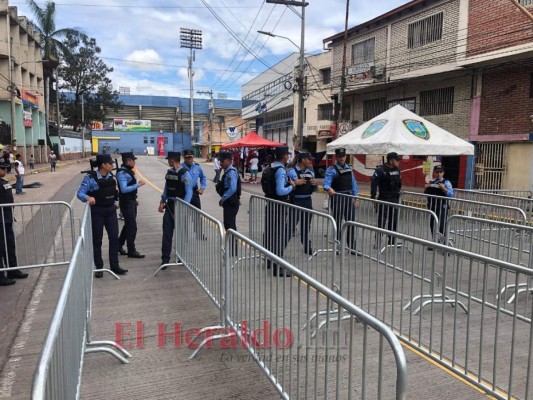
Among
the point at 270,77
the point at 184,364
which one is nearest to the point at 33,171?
the point at 270,77

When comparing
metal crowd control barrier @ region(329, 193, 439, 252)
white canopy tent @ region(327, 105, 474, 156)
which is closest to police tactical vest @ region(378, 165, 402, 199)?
metal crowd control barrier @ region(329, 193, 439, 252)

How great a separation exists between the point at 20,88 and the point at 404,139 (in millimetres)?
37542

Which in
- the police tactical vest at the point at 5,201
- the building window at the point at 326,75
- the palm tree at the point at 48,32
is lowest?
the police tactical vest at the point at 5,201

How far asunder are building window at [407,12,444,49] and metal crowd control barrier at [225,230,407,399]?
663 inches

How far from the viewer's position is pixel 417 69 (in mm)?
18500

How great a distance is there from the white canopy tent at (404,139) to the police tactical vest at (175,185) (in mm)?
4853

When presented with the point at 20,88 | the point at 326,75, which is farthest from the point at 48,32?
the point at 326,75

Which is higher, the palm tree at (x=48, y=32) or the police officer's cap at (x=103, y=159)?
the palm tree at (x=48, y=32)

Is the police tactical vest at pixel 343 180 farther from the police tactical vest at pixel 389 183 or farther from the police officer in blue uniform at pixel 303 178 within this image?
the police officer in blue uniform at pixel 303 178

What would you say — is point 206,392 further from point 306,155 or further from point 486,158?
point 486,158

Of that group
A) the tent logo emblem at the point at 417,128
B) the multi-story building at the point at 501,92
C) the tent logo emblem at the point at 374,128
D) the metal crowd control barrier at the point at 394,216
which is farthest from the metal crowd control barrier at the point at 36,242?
the multi-story building at the point at 501,92

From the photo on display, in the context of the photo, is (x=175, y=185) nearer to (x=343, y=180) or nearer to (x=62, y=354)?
(x=343, y=180)

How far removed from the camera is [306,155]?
7.23 metres

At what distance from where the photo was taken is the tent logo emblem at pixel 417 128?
10183 millimetres
